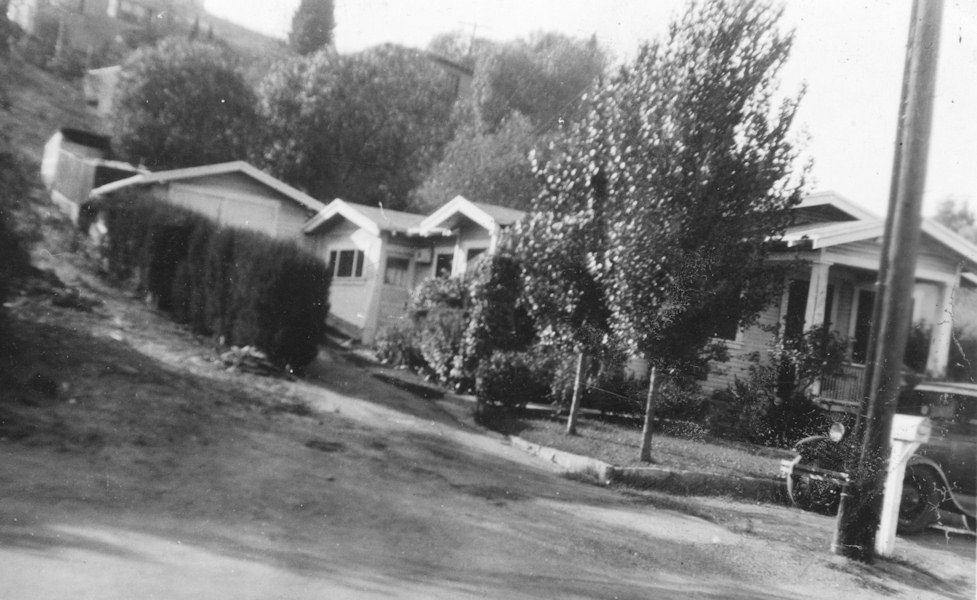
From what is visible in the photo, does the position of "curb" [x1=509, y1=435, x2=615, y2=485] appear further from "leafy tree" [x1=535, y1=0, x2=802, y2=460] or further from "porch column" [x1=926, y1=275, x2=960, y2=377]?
"porch column" [x1=926, y1=275, x2=960, y2=377]

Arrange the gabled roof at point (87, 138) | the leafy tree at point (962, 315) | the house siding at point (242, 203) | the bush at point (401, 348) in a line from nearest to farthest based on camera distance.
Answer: the leafy tree at point (962, 315)
the gabled roof at point (87, 138)
the house siding at point (242, 203)
the bush at point (401, 348)

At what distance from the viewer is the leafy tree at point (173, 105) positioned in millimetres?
12812

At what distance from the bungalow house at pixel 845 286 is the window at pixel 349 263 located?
10.5m

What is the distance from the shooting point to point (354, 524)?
5652mm

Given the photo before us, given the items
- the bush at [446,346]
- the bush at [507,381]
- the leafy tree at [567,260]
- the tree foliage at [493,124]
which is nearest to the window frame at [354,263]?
the bush at [446,346]

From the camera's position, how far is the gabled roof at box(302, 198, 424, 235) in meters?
16.7

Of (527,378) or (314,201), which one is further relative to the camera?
(314,201)

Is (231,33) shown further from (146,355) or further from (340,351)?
(146,355)

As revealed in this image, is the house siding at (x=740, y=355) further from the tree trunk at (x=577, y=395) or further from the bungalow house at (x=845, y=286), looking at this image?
the tree trunk at (x=577, y=395)

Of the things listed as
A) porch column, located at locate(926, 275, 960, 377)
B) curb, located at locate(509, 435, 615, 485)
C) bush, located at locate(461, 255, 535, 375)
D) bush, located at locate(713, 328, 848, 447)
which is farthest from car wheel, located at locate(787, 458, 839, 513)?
bush, located at locate(461, 255, 535, 375)

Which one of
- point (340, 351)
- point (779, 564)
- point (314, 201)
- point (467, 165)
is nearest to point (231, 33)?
point (314, 201)

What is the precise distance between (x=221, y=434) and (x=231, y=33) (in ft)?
34.1

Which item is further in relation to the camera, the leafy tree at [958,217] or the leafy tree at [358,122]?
the leafy tree at [358,122]

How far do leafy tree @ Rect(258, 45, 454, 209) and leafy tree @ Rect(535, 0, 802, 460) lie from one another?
37.5 feet
